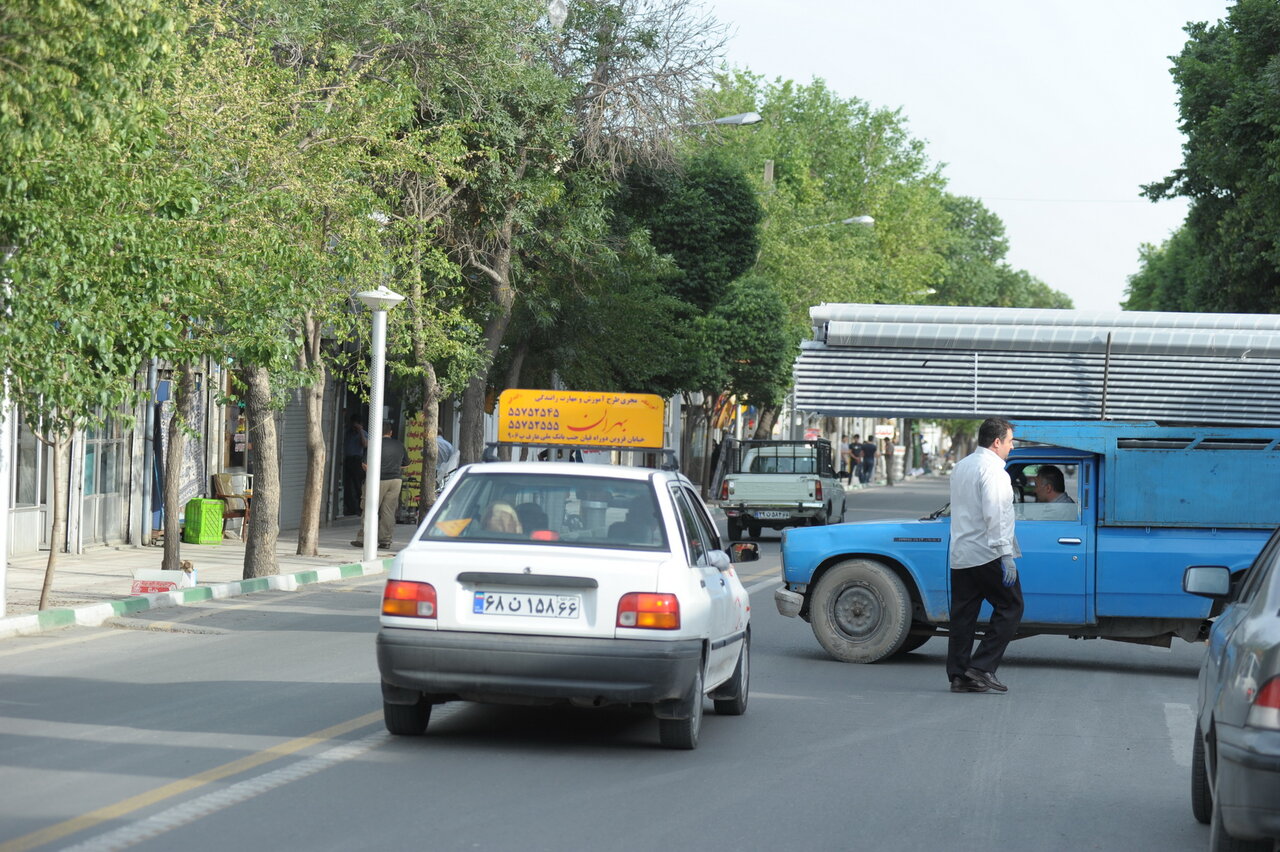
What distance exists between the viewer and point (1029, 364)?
16312mm

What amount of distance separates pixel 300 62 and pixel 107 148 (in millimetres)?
9158

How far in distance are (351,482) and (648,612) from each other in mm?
25030

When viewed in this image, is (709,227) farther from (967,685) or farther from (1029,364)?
(967,685)

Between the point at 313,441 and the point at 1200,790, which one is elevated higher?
the point at 313,441

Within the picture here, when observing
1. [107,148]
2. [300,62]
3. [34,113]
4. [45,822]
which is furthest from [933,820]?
[300,62]

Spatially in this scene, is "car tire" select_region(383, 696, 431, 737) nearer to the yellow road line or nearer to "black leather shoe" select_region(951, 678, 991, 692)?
the yellow road line

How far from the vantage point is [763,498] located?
30.3 metres

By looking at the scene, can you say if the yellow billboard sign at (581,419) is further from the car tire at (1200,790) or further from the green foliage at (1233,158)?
the green foliage at (1233,158)

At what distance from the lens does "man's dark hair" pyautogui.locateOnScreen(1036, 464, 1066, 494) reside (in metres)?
12.8

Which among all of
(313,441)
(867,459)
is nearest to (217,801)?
(313,441)

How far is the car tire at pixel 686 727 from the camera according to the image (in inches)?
322

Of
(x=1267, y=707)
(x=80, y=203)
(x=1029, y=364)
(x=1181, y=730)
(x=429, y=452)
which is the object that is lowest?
(x=1181, y=730)

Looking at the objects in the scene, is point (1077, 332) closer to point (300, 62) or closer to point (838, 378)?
point (838, 378)

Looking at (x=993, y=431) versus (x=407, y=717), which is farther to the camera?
(x=993, y=431)
